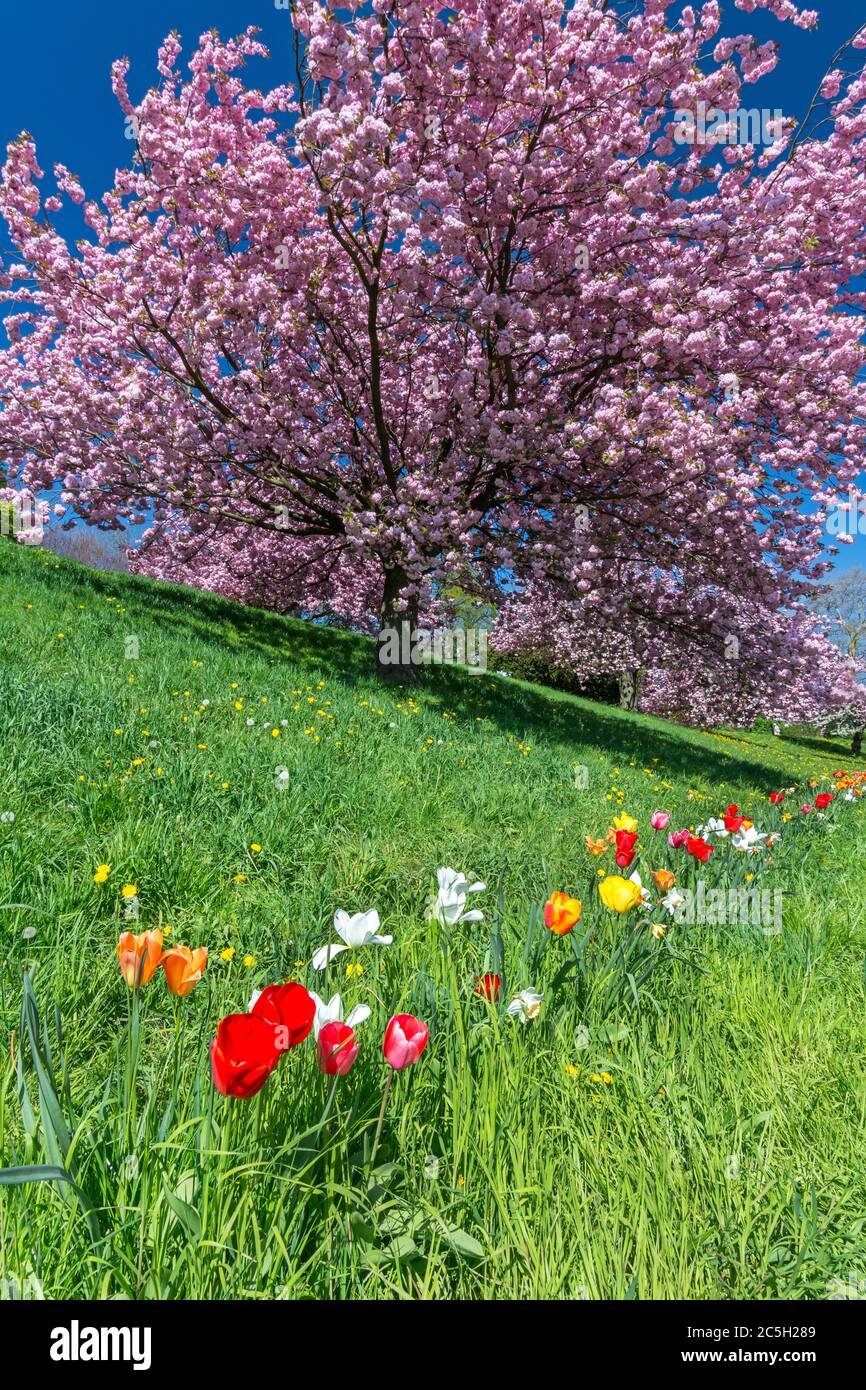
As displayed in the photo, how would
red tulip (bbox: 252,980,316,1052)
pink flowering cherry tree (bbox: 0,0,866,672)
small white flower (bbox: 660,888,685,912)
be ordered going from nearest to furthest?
red tulip (bbox: 252,980,316,1052), small white flower (bbox: 660,888,685,912), pink flowering cherry tree (bbox: 0,0,866,672)

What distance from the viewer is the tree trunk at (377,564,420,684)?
973 cm

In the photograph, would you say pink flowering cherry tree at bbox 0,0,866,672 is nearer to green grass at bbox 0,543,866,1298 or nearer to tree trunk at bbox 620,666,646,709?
green grass at bbox 0,543,866,1298

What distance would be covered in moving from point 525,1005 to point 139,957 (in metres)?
0.97

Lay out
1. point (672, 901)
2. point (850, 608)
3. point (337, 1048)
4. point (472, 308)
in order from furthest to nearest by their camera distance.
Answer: point (850, 608) < point (472, 308) < point (672, 901) < point (337, 1048)

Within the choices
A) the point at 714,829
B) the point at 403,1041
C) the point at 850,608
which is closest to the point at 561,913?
the point at 403,1041

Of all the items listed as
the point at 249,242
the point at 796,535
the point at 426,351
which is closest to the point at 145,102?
the point at 249,242

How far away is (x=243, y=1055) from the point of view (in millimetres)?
957

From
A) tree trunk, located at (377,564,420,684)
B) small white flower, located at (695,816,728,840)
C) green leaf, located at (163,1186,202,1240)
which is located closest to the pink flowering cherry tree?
tree trunk, located at (377,564,420,684)

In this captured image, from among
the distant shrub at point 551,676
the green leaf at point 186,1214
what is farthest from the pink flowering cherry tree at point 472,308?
the distant shrub at point 551,676

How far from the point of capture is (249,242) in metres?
8.00

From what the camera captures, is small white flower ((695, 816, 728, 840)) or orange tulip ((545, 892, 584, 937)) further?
small white flower ((695, 816, 728, 840))

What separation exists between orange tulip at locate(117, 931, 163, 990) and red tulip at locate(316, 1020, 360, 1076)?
1.20ft

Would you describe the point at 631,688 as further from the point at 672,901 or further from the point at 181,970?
the point at 181,970

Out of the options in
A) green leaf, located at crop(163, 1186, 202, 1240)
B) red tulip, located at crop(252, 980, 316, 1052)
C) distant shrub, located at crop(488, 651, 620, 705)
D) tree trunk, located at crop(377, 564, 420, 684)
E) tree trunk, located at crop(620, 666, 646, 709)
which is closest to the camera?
green leaf, located at crop(163, 1186, 202, 1240)
